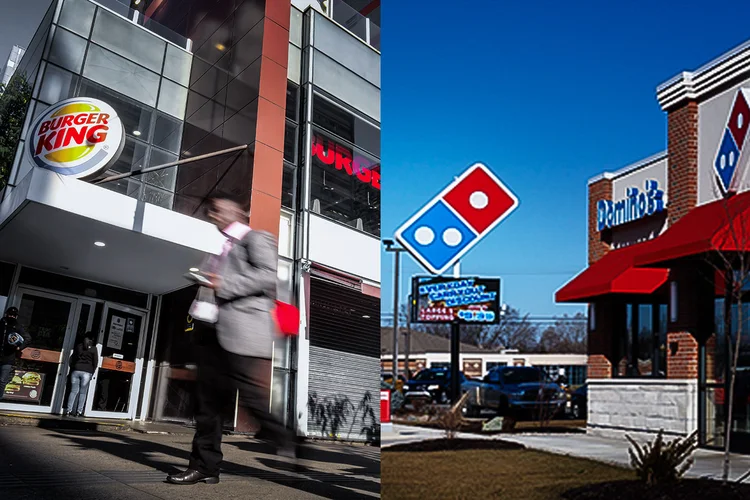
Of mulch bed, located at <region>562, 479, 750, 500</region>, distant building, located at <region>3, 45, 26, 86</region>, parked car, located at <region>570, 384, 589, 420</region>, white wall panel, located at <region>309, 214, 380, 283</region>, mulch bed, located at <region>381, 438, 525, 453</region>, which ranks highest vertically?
distant building, located at <region>3, 45, 26, 86</region>

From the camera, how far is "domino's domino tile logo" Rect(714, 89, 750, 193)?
87.5 inches

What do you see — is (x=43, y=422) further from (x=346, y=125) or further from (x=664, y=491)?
(x=664, y=491)

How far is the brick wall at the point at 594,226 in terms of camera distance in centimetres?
247

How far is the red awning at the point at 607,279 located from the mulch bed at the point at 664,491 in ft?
2.60

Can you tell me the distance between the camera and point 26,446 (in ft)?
3.56

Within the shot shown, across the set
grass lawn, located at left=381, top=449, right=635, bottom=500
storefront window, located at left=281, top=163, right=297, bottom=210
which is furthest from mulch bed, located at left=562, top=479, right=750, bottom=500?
storefront window, located at left=281, top=163, right=297, bottom=210

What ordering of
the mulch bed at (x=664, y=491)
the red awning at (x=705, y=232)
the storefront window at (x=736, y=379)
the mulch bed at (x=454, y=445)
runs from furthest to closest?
the mulch bed at (x=454, y=445) < the storefront window at (x=736, y=379) < the mulch bed at (x=664, y=491) < the red awning at (x=705, y=232)

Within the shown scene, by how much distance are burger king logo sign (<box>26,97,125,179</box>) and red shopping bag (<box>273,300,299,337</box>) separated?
1.29 ft

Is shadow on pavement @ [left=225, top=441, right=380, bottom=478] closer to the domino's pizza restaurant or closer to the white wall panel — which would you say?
the white wall panel

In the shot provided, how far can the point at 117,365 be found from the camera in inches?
42.8

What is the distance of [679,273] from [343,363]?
79.6 inches

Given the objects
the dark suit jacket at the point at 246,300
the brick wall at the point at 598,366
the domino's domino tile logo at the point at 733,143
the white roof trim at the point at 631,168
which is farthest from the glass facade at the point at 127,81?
the brick wall at the point at 598,366

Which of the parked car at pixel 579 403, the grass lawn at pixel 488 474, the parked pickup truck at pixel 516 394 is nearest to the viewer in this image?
the grass lawn at pixel 488 474

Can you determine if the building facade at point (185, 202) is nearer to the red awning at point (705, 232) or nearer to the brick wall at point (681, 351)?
the red awning at point (705, 232)
